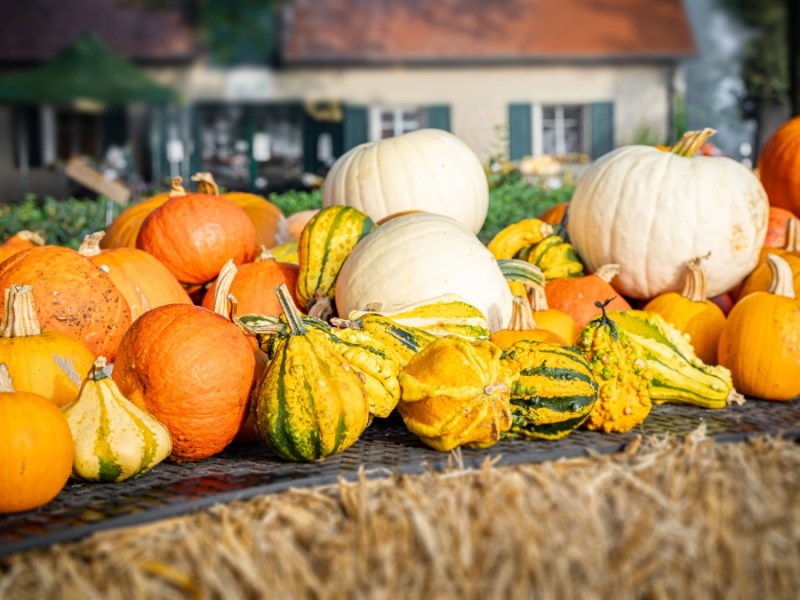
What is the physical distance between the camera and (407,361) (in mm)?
2594

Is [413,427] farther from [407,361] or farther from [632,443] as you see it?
[632,443]

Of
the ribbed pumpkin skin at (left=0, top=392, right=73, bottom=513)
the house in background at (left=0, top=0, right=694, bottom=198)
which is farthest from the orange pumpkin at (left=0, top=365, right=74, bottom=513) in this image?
the house in background at (left=0, top=0, right=694, bottom=198)

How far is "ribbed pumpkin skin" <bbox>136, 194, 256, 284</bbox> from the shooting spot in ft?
11.2

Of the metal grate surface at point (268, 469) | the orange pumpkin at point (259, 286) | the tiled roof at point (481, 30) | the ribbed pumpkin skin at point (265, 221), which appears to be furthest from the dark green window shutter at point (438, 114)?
the metal grate surface at point (268, 469)

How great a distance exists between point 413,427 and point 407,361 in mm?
252

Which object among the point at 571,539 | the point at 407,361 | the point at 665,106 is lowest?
the point at 571,539

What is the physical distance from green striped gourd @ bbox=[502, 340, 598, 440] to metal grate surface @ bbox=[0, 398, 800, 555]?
0.04 m

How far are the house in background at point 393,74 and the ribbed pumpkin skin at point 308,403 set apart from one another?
Answer: 16.2 meters

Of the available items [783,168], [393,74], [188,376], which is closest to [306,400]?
[188,376]

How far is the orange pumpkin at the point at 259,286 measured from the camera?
320cm

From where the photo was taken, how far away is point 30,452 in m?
2.02

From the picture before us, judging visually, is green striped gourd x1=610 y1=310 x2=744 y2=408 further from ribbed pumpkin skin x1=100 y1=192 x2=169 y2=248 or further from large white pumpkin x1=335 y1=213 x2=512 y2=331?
ribbed pumpkin skin x1=100 y1=192 x2=169 y2=248

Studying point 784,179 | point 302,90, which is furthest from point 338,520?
point 302,90

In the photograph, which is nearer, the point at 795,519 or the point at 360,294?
the point at 795,519
